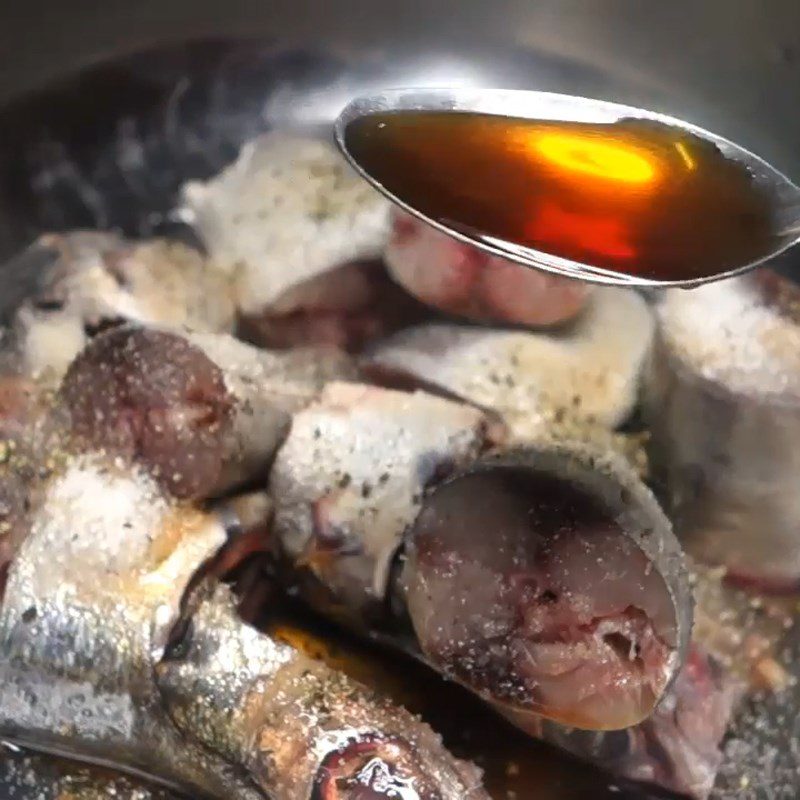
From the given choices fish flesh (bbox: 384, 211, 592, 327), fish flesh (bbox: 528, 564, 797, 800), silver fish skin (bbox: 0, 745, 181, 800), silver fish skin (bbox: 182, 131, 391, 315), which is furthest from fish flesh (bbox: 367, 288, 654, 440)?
silver fish skin (bbox: 0, 745, 181, 800)

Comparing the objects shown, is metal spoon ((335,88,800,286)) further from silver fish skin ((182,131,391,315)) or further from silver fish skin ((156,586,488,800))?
silver fish skin ((156,586,488,800))

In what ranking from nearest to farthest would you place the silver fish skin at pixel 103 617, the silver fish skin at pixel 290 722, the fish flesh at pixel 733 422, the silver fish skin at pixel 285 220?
the silver fish skin at pixel 290 722 → the silver fish skin at pixel 103 617 → the fish flesh at pixel 733 422 → the silver fish skin at pixel 285 220

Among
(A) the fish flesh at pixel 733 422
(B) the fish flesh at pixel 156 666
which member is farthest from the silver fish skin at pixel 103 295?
(A) the fish flesh at pixel 733 422

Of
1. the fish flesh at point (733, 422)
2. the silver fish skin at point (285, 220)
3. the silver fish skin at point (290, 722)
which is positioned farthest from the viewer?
the silver fish skin at point (285, 220)

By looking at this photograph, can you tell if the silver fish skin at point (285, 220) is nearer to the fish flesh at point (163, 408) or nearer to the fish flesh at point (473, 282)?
the fish flesh at point (473, 282)

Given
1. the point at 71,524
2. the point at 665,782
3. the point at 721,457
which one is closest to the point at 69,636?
the point at 71,524
